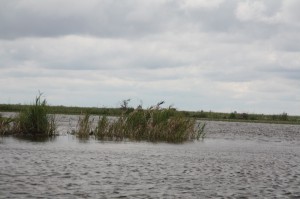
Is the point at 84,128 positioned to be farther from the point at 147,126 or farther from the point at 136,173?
the point at 136,173

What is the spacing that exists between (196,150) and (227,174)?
44.7 ft

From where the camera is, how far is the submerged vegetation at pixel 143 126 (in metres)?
45.6

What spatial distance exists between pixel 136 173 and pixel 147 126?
887 inches

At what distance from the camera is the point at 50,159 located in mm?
27547

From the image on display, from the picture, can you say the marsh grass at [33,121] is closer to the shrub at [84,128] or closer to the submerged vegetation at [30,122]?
the submerged vegetation at [30,122]

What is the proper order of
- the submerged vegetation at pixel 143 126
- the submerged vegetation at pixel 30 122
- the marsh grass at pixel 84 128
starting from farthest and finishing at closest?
the submerged vegetation at pixel 143 126, the marsh grass at pixel 84 128, the submerged vegetation at pixel 30 122

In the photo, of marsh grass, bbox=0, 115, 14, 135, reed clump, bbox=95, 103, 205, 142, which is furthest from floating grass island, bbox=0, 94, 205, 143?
marsh grass, bbox=0, 115, 14, 135

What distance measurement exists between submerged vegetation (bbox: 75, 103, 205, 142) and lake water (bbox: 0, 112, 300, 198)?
7.81m

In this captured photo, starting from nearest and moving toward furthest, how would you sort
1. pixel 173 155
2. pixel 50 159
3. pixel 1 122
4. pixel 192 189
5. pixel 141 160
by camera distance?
pixel 192 189 < pixel 50 159 < pixel 141 160 < pixel 173 155 < pixel 1 122

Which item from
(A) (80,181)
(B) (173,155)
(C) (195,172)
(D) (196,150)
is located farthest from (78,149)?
(A) (80,181)

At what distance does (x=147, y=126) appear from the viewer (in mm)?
46344

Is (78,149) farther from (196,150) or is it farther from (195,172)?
(195,172)

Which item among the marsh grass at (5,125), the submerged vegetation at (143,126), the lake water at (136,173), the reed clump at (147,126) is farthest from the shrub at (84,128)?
the lake water at (136,173)

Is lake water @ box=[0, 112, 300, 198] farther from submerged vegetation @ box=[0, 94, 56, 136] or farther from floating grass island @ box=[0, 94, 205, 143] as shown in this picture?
floating grass island @ box=[0, 94, 205, 143]
